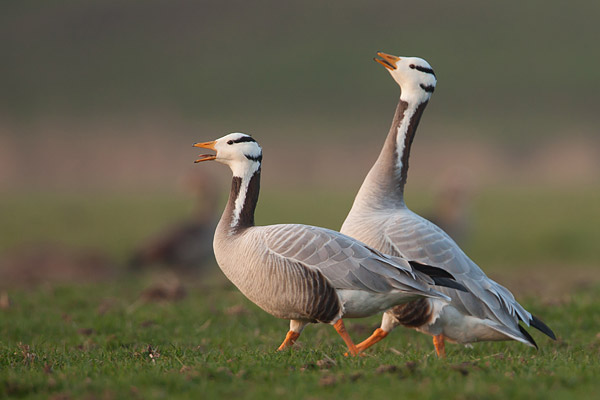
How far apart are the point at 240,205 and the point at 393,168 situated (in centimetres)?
165

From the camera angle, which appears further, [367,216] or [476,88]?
[476,88]

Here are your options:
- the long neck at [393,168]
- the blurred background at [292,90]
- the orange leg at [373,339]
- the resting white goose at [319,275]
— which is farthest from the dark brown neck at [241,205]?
the blurred background at [292,90]

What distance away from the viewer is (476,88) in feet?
240

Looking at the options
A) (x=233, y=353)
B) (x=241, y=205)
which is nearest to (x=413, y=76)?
(x=241, y=205)

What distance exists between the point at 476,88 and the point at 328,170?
48.4ft

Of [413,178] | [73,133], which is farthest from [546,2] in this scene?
[73,133]

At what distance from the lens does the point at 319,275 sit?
702cm

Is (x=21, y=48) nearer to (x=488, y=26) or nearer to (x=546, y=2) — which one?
(x=488, y=26)

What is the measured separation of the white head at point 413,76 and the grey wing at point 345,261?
203 cm

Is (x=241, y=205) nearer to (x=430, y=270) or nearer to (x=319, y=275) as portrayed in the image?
(x=319, y=275)

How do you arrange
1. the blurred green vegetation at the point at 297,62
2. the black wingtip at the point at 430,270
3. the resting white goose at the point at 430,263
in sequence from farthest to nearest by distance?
the blurred green vegetation at the point at 297,62 → the resting white goose at the point at 430,263 → the black wingtip at the point at 430,270

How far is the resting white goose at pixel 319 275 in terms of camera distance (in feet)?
22.8

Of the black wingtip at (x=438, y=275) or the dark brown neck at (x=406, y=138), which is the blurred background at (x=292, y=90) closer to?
the dark brown neck at (x=406, y=138)

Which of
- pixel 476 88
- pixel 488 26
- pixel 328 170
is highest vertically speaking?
pixel 488 26
